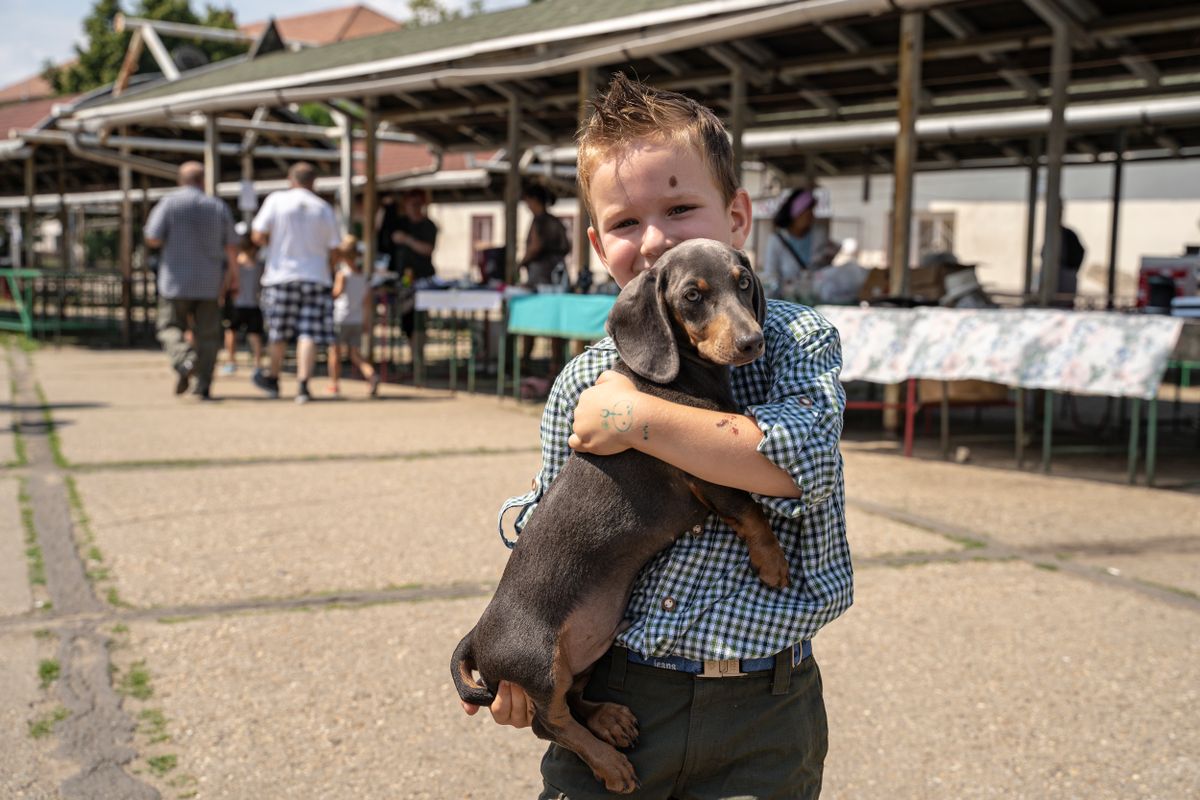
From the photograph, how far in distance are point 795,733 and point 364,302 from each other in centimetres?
1141

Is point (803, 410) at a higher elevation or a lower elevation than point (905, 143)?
lower

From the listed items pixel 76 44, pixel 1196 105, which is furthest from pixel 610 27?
pixel 76 44

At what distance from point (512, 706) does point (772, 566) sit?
43cm

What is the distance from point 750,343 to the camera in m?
1.53

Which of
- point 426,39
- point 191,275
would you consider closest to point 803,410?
point 191,275

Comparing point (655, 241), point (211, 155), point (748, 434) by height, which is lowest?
point (748, 434)

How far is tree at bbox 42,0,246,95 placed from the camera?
4562 centimetres

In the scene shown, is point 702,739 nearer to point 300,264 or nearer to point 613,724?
point 613,724

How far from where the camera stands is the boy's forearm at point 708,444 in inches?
62.7

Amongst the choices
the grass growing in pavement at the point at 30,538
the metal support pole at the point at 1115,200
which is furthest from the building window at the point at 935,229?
the grass growing in pavement at the point at 30,538

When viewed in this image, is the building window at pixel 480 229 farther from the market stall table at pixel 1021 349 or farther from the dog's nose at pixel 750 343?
the dog's nose at pixel 750 343

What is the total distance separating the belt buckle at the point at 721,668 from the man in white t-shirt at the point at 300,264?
Answer: 31.0 ft

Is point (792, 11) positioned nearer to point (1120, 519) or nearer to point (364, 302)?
point (1120, 519)

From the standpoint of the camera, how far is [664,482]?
1694mm
